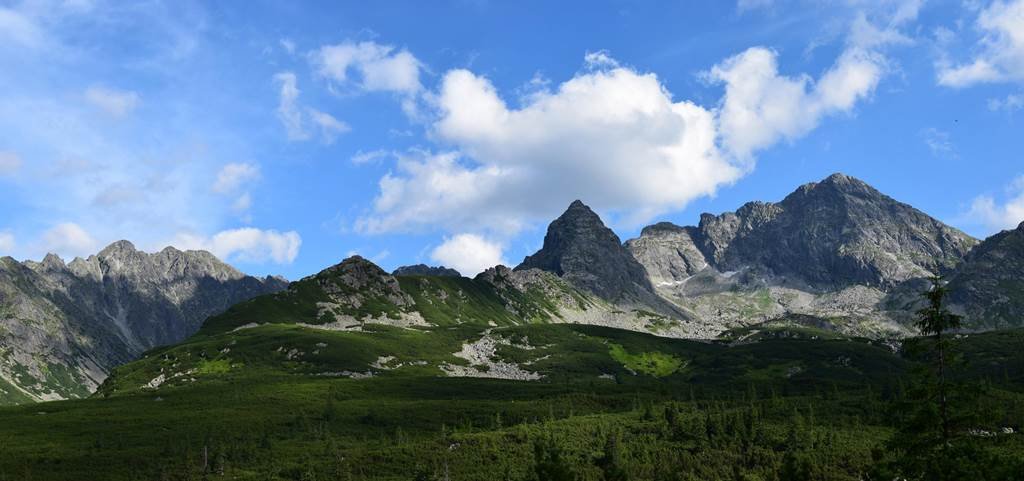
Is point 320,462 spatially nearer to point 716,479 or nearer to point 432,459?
point 432,459

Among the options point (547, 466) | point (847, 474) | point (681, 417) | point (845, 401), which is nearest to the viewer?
point (547, 466)

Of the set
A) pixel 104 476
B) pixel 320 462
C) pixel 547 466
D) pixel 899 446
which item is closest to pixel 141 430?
pixel 104 476

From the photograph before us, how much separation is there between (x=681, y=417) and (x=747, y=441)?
26.1 m

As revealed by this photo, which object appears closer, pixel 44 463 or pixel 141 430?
pixel 44 463

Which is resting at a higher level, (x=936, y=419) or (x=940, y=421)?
(x=936, y=419)

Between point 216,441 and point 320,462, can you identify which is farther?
point 216,441

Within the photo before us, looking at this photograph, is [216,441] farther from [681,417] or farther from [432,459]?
[681,417]

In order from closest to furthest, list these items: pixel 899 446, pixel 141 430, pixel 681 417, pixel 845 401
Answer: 1. pixel 899 446
2. pixel 681 417
3. pixel 845 401
4. pixel 141 430

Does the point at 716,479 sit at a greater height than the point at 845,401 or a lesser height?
lesser

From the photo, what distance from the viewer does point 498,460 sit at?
13488 centimetres

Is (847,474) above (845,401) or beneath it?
beneath

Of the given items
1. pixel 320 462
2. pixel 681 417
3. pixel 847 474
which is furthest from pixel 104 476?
pixel 847 474

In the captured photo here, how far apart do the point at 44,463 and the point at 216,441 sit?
34.8 meters

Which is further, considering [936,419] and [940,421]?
[940,421]
